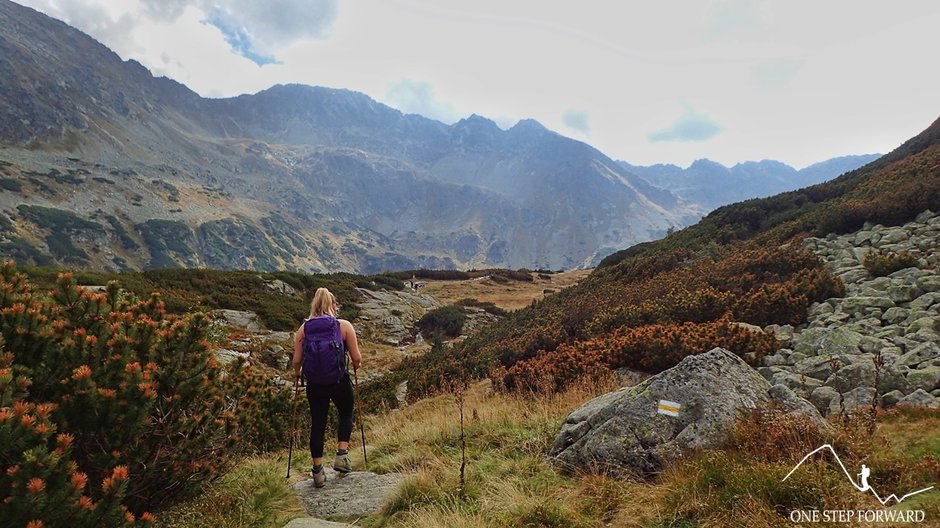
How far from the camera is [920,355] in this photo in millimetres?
7035

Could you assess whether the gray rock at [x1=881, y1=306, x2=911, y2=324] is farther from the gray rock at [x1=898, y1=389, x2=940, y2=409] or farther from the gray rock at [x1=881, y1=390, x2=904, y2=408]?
the gray rock at [x1=898, y1=389, x2=940, y2=409]

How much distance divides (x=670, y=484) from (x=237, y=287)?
2332 centimetres

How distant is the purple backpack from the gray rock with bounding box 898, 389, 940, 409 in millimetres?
7211

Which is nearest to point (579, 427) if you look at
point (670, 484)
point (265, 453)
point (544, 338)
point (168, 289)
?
point (670, 484)

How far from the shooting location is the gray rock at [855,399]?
6172 millimetres

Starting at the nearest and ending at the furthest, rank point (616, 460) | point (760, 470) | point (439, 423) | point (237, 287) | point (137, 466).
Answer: point (760, 470) → point (137, 466) → point (616, 460) → point (439, 423) → point (237, 287)

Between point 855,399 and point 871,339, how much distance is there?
2.46m

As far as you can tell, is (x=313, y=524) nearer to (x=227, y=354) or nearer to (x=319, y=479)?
(x=319, y=479)

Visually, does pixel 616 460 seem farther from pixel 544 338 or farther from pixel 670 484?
pixel 544 338

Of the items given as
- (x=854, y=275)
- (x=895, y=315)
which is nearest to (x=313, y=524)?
(x=895, y=315)

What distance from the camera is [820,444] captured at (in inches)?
167

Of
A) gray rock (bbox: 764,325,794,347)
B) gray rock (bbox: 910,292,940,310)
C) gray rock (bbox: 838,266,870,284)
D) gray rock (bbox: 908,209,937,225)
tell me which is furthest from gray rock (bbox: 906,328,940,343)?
gray rock (bbox: 908,209,937,225)

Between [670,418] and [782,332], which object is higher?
[670,418]

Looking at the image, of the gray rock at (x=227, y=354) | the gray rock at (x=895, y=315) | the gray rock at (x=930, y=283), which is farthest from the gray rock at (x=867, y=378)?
the gray rock at (x=227, y=354)
